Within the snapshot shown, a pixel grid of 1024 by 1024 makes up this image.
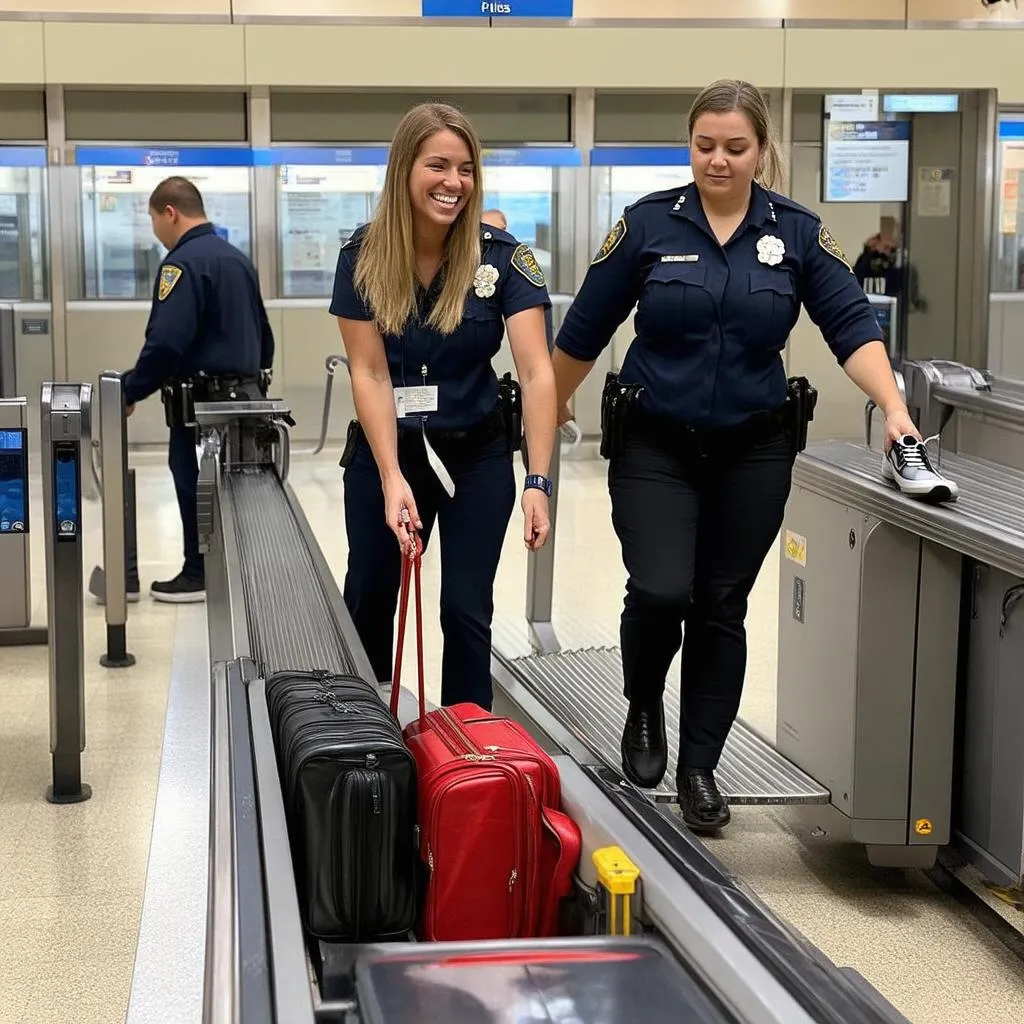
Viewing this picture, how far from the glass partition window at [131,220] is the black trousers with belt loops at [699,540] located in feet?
26.7

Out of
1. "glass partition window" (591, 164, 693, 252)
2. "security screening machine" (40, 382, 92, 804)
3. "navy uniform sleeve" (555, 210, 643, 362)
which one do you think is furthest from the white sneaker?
"glass partition window" (591, 164, 693, 252)

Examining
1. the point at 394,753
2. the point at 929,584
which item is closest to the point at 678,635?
the point at 929,584

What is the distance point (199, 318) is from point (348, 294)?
121 inches

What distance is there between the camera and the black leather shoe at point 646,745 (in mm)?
3605

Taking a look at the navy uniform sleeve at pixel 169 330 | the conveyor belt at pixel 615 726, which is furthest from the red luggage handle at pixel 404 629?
the navy uniform sleeve at pixel 169 330

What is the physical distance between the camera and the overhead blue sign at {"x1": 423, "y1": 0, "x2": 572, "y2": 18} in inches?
429

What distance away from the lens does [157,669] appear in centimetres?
540

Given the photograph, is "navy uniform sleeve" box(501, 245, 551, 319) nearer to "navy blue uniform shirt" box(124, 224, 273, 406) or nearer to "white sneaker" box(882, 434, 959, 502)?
Result: "white sneaker" box(882, 434, 959, 502)

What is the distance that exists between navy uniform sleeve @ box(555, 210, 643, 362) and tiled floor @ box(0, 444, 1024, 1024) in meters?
1.27

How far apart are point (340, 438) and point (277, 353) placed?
2.50ft

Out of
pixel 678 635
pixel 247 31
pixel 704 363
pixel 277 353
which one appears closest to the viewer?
pixel 704 363

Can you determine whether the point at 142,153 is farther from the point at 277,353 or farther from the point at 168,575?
the point at 168,575

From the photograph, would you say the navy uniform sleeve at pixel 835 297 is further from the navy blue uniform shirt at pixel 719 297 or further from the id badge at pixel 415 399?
the id badge at pixel 415 399

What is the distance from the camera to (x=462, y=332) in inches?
129
